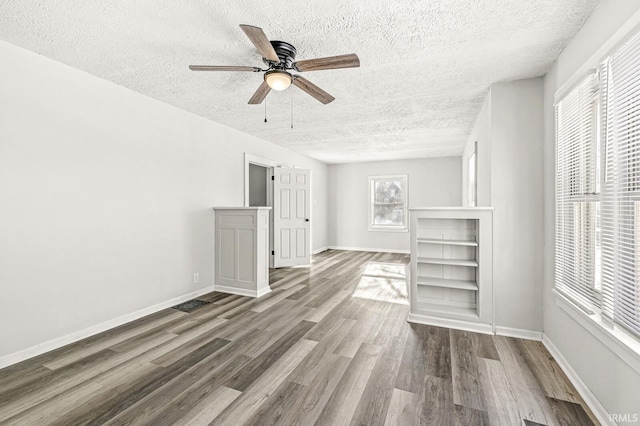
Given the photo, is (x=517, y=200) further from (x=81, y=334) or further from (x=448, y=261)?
(x=81, y=334)

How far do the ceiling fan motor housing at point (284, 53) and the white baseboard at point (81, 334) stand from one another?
9.80 ft

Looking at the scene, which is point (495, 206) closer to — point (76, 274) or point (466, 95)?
point (466, 95)

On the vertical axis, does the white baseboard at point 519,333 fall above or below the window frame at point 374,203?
below

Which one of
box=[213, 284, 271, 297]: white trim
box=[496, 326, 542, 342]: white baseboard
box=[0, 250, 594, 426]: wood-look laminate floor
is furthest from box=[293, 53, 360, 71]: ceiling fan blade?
box=[213, 284, 271, 297]: white trim

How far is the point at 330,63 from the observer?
2.06 m

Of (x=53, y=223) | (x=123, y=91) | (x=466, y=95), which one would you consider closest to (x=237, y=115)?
(x=123, y=91)

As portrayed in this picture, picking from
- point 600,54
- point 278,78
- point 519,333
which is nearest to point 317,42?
point 278,78

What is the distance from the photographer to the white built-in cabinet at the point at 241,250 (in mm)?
3922

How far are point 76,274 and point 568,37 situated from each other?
4.60m

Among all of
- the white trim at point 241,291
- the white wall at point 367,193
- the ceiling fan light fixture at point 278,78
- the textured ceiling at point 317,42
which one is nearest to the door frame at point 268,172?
the textured ceiling at point 317,42

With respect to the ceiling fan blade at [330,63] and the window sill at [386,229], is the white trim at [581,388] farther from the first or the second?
the window sill at [386,229]

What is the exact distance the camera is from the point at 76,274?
2646mm

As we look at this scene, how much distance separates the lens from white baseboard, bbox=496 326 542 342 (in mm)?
2664

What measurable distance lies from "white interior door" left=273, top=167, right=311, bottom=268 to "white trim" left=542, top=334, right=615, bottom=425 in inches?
168
